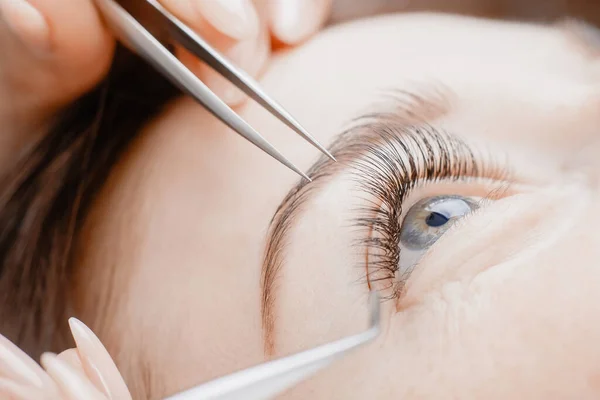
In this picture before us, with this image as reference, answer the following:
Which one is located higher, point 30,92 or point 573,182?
point 30,92

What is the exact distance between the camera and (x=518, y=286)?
30cm

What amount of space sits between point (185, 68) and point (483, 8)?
218mm

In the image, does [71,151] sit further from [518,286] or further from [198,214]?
[518,286]

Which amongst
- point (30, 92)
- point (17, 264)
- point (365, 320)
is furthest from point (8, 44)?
point (365, 320)

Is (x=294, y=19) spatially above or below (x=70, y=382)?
above

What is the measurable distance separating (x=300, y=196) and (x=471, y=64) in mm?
134

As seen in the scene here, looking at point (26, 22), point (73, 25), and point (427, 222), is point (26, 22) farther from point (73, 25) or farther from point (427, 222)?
point (427, 222)

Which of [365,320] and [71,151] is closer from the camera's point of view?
[365,320]

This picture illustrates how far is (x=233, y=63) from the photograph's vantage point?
0.38 m

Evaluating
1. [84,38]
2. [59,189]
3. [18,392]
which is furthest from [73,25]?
[18,392]

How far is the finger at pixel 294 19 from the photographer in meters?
0.40

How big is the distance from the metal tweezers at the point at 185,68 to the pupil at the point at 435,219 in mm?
68

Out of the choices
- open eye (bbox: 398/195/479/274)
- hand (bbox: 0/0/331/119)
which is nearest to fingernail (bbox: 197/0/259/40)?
hand (bbox: 0/0/331/119)

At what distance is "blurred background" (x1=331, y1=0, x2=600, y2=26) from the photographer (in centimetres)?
42
